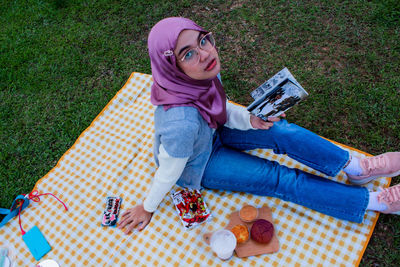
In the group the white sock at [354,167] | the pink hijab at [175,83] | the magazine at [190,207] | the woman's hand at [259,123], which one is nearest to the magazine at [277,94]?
the woman's hand at [259,123]

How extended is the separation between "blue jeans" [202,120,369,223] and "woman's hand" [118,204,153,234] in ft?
1.95

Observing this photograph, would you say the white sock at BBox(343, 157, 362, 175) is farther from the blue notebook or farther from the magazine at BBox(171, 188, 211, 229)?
the blue notebook

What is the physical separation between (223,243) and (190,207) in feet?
1.47

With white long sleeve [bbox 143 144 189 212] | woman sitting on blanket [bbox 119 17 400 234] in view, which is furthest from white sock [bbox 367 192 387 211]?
white long sleeve [bbox 143 144 189 212]

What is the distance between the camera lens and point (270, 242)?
244 centimetres

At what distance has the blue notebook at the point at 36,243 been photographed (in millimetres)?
2604

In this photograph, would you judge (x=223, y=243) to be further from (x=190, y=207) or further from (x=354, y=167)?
(x=354, y=167)

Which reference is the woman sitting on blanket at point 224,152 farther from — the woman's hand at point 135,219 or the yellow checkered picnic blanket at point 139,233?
the yellow checkered picnic blanket at point 139,233

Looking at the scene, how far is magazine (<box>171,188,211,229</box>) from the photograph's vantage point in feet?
8.55

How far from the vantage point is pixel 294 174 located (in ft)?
8.02

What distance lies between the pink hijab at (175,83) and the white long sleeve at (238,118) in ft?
0.49

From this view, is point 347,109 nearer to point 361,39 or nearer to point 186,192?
point 361,39

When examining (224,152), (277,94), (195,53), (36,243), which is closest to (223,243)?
(224,152)

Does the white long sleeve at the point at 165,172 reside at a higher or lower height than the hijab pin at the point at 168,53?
lower
